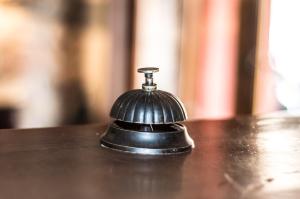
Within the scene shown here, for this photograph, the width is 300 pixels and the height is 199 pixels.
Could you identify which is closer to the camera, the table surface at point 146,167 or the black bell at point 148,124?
the table surface at point 146,167

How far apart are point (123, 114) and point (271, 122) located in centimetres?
48

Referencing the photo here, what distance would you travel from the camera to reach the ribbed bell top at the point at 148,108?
937 millimetres

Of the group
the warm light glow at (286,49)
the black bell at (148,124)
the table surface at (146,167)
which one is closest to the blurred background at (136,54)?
the warm light glow at (286,49)

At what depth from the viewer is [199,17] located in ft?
7.22

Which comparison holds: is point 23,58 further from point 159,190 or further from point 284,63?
point 159,190

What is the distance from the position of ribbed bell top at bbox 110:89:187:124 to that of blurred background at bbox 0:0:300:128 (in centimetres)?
106

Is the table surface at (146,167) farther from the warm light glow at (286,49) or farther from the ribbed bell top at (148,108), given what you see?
the warm light glow at (286,49)

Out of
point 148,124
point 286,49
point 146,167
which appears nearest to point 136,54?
point 286,49

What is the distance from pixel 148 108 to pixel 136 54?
3.73 ft

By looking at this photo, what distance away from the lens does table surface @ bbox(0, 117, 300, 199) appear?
73 cm

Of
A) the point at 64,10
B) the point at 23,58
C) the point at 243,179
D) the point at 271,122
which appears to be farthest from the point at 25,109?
the point at 243,179

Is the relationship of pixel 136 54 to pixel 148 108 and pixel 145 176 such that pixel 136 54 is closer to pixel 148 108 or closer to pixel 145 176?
pixel 148 108

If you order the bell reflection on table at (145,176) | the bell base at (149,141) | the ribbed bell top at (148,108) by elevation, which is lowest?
Answer: the bell reflection on table at (145,176)

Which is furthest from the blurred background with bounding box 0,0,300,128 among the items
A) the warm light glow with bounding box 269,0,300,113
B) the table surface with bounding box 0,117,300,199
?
the table surface with bounding box 0,117,300,199
